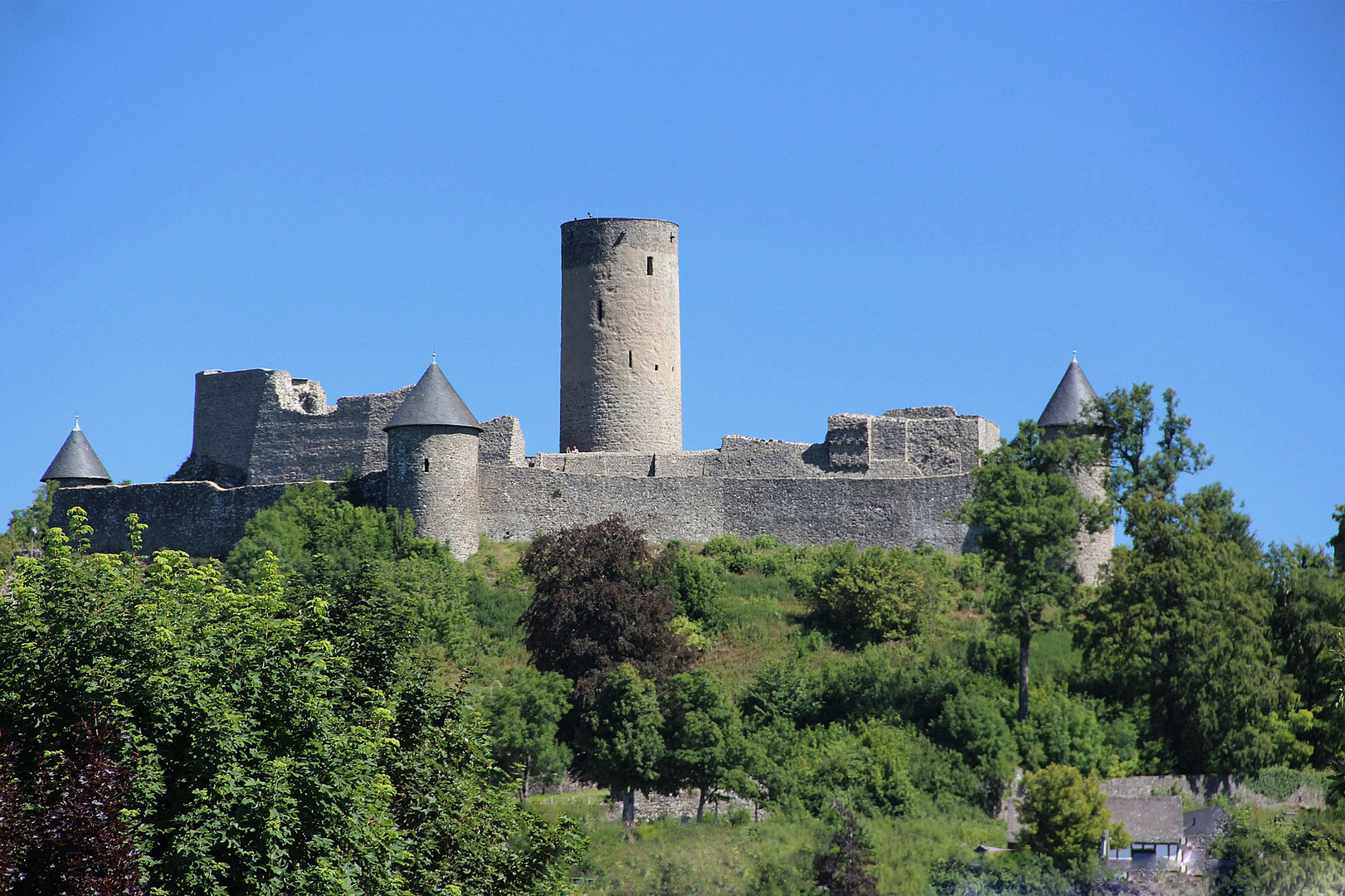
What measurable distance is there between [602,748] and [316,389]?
19475mm

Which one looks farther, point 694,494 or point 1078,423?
point 694,494

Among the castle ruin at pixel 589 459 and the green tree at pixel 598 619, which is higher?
the castle ruin at pixel 589 459

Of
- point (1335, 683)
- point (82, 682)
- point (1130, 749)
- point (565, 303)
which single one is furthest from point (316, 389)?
point (82, 682)

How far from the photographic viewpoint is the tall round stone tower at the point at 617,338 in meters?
51.1

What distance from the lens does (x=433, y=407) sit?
44.5 metres

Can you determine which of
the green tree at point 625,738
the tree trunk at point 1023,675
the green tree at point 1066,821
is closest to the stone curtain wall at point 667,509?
the tree trunk at point 1023,675

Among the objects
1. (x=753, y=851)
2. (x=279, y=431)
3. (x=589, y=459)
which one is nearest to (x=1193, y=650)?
(x=753, y=851)

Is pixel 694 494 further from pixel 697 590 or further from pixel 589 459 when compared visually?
pixel 697 590

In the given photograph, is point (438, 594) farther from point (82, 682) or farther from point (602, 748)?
point (82, 682)

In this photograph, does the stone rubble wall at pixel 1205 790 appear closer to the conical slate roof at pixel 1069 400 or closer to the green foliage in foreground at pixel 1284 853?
the green foliage in foreground at pixel 1284 853

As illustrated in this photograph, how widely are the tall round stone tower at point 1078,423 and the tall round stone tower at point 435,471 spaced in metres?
13.1

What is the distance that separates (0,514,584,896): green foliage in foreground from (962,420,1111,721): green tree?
17926 mm

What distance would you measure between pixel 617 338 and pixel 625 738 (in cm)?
1795

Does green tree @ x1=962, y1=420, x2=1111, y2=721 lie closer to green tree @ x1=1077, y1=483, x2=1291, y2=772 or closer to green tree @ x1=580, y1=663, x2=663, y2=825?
green tree @ x1=1077, y1=483, x2=1291, y2=772
